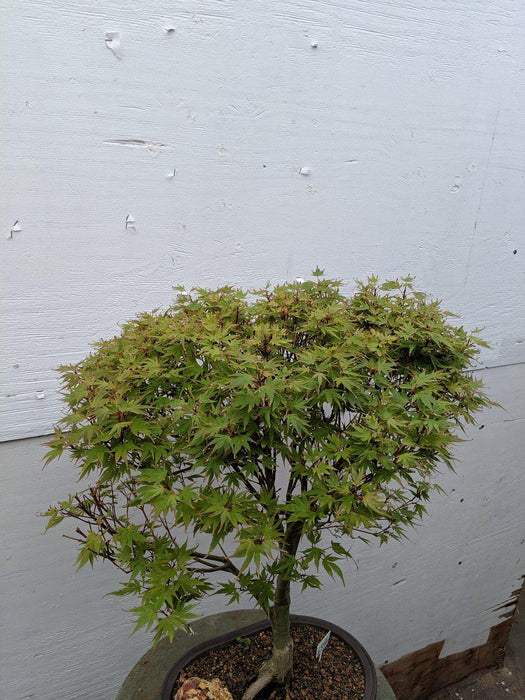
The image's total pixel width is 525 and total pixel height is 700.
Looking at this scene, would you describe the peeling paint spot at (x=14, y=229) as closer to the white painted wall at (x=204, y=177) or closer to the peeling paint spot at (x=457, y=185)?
the white painted wall at (x=204, y=177)

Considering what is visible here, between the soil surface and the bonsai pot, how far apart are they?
15 mm

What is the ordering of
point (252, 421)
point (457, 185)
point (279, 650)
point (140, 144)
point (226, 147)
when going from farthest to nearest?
point (457, 185) < point (226, 147) < point (140, 144) < point (279, 650) < point (252, 421)

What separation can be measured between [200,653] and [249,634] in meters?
0.15

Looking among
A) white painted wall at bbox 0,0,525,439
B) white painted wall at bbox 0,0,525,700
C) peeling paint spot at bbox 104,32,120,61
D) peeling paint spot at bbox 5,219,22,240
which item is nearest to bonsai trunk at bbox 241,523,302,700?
white painted wall at bbox 0,0,525,700

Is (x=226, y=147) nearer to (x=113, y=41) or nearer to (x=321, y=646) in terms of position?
(x=113, y=41)

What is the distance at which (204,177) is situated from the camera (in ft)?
5.48

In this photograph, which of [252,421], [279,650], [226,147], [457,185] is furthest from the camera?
[457,185]

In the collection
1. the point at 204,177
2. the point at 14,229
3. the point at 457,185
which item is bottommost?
the point at 14,229

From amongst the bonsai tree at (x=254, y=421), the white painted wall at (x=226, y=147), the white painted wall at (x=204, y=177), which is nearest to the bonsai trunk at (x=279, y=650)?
the bonsai tree at (x=254, y=421)

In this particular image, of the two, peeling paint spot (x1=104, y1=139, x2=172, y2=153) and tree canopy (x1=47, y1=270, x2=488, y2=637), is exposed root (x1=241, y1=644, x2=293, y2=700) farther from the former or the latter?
peeling paint spot (x1=104, y1=139, x2=172, y2=153)

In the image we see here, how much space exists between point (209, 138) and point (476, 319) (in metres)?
1.30

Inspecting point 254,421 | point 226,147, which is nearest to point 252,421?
point 254,421

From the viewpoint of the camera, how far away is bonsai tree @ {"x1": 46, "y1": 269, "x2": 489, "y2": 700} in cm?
108

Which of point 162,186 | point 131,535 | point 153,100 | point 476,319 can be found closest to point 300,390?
point 131,535
